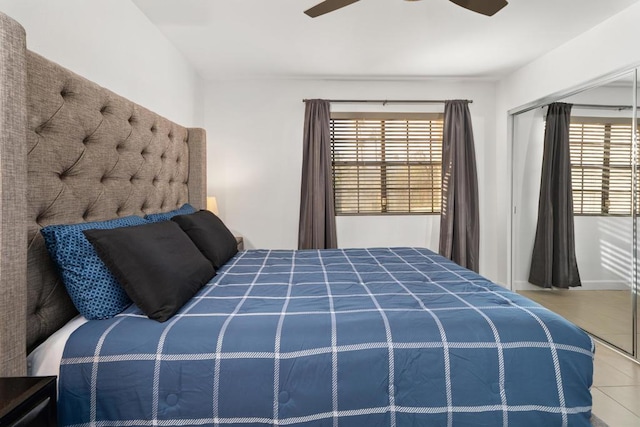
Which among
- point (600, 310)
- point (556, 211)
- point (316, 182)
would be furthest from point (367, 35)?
point (600, 310)

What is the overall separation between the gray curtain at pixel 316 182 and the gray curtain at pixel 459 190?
1.30 metres

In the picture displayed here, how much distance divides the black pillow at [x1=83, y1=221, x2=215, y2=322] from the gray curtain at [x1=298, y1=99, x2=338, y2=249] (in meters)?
2.52

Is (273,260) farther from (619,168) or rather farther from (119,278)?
(619,168)

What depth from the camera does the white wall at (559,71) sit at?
2.66 metres

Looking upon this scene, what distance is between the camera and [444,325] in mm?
1323

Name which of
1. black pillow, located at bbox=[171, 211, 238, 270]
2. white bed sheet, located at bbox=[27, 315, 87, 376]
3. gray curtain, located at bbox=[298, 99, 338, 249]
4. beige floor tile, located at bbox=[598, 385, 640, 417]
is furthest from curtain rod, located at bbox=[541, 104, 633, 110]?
white bed sheet, located at bbox=[27, 315, 87, 376]

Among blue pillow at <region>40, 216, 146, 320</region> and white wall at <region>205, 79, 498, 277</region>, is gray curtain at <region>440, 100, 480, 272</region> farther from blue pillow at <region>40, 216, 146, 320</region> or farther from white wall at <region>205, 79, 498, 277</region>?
blue pillow at <region>40, 216, 146, 320</region>

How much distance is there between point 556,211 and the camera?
10.8ft

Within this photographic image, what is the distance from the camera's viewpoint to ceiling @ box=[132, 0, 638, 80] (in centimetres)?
262

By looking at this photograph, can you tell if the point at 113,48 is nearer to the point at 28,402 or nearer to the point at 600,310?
the point at 28,402

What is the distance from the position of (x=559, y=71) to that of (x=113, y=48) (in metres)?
3.51

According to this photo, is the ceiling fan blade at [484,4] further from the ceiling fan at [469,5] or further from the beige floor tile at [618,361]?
the beige floor tile at [618,361]

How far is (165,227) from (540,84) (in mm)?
3571

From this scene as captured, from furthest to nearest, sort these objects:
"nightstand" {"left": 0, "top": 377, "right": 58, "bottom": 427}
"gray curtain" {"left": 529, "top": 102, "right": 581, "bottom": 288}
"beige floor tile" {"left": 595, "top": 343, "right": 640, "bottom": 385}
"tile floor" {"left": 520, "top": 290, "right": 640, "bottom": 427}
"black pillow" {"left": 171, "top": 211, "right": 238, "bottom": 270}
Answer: "gray curtain" {"left": 529, "top": 102, "right": 581, "bottom": 288}
"beige floor tile" {"left": 595, "top": 343, "right": 640, "bottom": 385}
"black pillow" {"left": 171, "top": 211, "right": 238, "bottom": 270}
"tile floor" {"left": 520, "top": 290, "right": 640, "bottom": 427}
"nightstand" {"left": 0, "top": 377, "right": 58, "bottom": 427}
